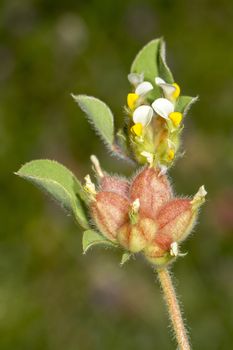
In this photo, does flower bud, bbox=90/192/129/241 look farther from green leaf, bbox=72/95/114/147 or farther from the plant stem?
green leaf, bbox=72/95/114/147

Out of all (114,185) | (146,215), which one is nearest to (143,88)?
(114,185)

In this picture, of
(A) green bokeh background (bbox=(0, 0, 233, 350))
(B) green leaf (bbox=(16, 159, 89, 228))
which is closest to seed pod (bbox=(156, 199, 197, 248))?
(B) green leaf (bbox=(16, 159, 89, 228))

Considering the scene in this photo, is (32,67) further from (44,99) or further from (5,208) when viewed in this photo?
(5,208)

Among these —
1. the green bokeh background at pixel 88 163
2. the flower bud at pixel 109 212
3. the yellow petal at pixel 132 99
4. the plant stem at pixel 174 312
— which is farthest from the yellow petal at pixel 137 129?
the green bokeh background at pixel 88 163

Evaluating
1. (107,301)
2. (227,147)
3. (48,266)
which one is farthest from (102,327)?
(227,147)

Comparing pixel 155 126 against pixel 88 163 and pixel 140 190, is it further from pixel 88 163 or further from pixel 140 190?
pixel 88 163

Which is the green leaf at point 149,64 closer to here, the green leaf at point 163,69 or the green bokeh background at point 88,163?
the green leaf at point 163,69

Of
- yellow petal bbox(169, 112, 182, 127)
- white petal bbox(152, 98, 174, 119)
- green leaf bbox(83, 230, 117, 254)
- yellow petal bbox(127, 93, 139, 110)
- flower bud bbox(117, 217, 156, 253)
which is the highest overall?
yellow petal bbox(127, 93, 139, 110)
